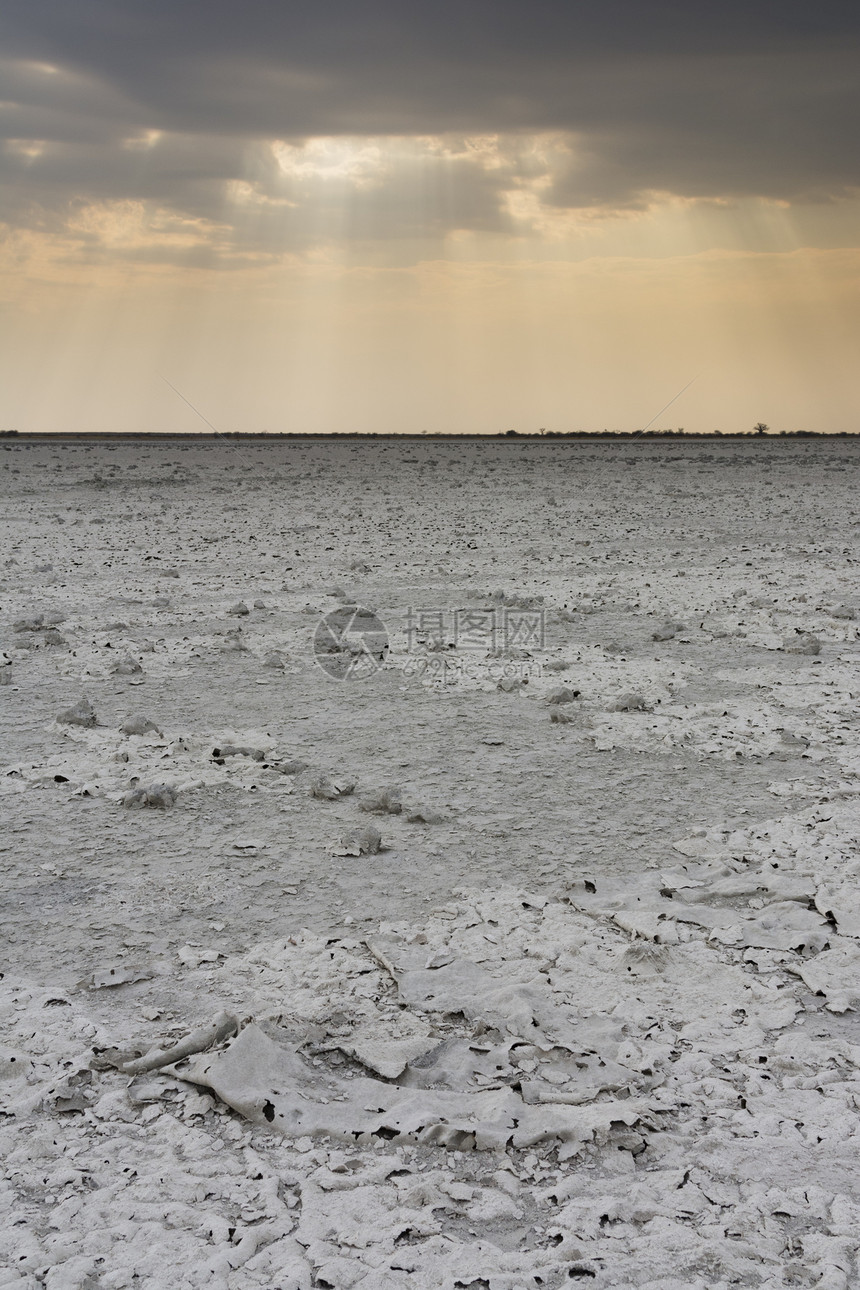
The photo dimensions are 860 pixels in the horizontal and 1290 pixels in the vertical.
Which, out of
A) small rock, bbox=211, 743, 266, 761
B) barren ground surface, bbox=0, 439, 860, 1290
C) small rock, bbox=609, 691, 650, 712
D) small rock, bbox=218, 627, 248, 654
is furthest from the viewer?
small rock, bbox=218, 627, 248, 654

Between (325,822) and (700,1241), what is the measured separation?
2.20 meters

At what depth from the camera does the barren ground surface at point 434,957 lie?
1.88 m

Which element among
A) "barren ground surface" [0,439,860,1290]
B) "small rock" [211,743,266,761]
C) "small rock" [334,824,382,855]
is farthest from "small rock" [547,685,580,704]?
"small rock" [334,824,382,855]

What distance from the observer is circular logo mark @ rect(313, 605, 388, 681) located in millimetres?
5988

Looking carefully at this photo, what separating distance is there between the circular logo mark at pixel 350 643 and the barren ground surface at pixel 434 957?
9cm

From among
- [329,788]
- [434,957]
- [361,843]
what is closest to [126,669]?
[329,788]

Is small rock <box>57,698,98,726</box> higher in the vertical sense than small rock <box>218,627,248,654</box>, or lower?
lower

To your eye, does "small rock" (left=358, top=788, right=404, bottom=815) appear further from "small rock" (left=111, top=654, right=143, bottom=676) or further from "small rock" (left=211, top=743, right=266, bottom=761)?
"small rock" (left=111, top=654, right=143, bottom=676)

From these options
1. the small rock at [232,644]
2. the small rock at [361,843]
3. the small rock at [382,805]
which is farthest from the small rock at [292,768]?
the small rock at [232,644]

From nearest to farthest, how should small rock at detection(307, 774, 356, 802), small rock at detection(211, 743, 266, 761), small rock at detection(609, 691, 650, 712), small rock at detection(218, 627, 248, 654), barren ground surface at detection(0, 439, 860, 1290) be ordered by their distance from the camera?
barren ground surface at detection(0, 439, 860, 1290) → small rock at detection(307, 774, 356, 802) → small rock at detection(211, 743, 266, 761) → small rock at detection(609, 691, 650, 712) → small rock at detection(218, 627, 248, 654)

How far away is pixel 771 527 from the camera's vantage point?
13406 mm

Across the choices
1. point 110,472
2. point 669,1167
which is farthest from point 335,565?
point 110,472

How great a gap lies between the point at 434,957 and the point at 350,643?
389 cm

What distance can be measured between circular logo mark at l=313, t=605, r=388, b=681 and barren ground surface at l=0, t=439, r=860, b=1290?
0.09 meters
